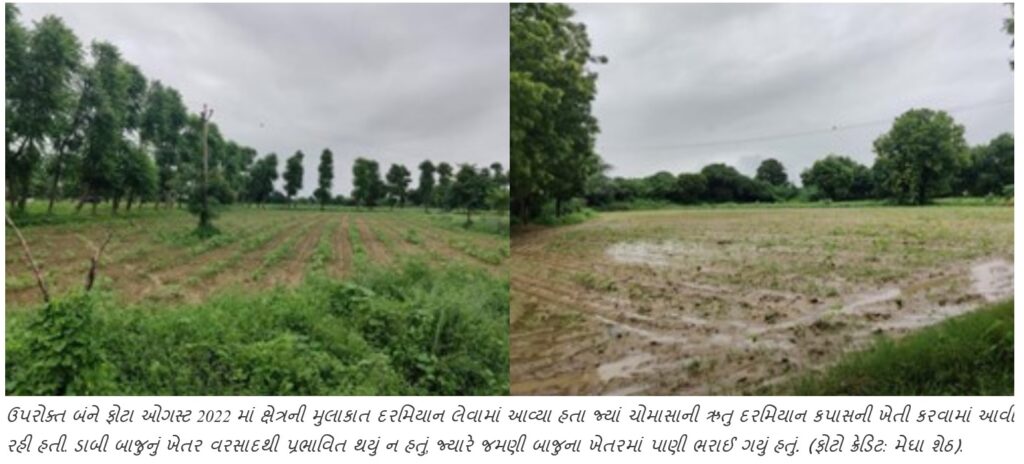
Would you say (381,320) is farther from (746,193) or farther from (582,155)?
(746,193)

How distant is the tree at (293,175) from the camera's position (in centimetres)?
566

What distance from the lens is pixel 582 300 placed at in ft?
17.4

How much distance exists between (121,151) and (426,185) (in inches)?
109

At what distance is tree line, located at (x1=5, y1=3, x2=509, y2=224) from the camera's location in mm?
4531

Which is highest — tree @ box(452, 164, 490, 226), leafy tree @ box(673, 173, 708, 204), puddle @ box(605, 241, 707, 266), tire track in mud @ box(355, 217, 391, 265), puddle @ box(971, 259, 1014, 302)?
leafy tree @ box(673, 173, 708, 204)

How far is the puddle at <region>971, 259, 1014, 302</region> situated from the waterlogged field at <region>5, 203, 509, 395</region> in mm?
4325

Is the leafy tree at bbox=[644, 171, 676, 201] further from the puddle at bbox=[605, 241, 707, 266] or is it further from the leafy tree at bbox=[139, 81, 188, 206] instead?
the leafy tree at bbox=[139, 81, 188, 206]

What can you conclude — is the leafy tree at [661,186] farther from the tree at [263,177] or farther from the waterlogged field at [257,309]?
the tree at [263,177]

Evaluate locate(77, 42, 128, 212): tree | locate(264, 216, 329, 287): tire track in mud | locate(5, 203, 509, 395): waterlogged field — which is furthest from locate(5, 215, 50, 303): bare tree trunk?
locate(264, 216, 329, 287): tire track in mud

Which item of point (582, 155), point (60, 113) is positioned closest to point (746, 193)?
point (582, 155)

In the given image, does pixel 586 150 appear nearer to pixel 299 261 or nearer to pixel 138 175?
pixel 299 261

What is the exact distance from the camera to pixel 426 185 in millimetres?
6270

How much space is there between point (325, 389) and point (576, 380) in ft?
4.81

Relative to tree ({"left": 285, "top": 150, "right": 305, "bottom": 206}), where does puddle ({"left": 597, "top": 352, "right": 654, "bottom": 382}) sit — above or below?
below
